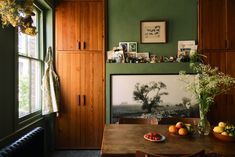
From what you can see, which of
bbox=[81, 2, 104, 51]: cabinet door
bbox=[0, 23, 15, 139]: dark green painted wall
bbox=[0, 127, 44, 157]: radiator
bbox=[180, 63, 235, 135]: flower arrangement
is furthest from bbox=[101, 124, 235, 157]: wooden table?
bbox=[81, 2, 104, 51]: cabinet door

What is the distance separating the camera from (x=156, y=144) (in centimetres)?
208

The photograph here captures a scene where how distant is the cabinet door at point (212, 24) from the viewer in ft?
13.3

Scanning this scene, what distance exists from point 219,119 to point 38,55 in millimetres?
3374

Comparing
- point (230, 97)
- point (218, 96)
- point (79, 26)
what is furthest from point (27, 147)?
point (230, 97)

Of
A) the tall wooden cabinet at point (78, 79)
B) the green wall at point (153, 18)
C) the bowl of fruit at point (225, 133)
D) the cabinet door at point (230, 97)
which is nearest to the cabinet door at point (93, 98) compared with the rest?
the tall wooden cabinet at point (78, 79)

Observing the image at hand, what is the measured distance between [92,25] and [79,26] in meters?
0.24

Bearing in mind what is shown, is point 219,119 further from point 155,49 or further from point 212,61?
point 155,49

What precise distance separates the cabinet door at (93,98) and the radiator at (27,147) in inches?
49.7

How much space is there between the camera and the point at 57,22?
4.24 meters

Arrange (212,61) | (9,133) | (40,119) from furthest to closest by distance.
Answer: (212,61)
(40,119)
(9,133)

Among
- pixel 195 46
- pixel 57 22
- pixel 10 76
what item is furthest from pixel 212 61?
pixel 10 76

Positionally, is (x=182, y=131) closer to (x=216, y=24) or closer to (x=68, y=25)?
(x=216, y=24)

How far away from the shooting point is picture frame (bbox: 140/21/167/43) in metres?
4.16

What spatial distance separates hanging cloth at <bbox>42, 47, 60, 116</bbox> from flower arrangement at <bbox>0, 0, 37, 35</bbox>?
1.64 meters
